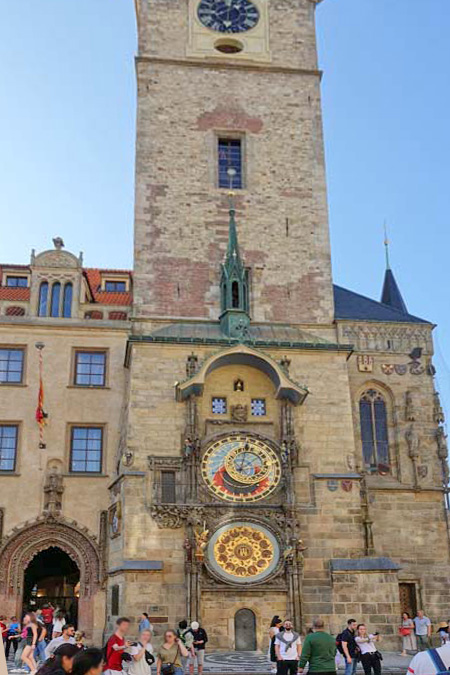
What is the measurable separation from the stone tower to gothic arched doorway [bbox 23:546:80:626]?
909cm

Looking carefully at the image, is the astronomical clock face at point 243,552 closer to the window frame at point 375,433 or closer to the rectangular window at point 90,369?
the window frame at point 375,433

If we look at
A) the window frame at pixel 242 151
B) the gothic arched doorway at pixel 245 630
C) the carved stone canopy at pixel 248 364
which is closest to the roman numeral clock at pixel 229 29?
the window frame at pixel 242 151

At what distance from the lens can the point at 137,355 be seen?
21.1m

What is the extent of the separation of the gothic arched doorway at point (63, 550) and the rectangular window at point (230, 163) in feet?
36.1

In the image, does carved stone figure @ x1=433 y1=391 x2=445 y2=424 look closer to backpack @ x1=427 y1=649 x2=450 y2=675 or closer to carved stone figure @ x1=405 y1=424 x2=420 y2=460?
carved stone figure @ x1=405 y1=424 x2=420 y2=460

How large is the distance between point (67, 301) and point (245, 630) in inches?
417

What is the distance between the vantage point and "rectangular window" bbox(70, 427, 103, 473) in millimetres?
21969

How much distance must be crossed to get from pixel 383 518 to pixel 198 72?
14.8 metres

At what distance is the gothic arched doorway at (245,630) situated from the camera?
1853 cm

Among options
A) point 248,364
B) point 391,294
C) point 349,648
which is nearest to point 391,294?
point 391,294

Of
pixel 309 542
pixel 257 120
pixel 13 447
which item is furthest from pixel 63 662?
pixel 257 120

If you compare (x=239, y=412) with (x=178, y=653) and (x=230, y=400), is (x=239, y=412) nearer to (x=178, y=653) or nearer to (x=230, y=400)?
(x=230, y=400)

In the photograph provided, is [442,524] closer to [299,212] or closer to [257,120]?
[299,212]

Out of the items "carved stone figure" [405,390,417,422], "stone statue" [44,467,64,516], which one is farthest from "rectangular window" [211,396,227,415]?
"carved stone figure" [405,390,417,422]
